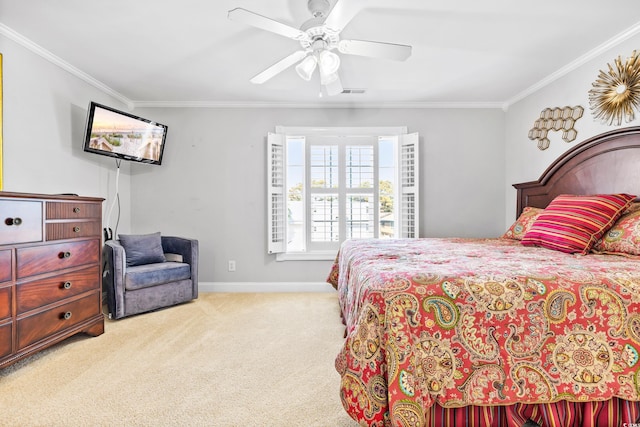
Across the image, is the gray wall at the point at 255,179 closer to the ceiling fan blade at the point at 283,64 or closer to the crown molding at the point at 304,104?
the crown molding at the point at 304,104

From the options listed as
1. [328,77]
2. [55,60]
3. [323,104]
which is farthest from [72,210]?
[323,104]

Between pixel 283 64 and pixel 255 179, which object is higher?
pixel 283 64

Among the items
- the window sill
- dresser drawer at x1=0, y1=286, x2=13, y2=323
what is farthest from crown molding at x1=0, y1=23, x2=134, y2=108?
the window sill

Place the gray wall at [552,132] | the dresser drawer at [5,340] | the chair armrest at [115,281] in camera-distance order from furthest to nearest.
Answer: the chair armrest at [115,281], the gray wall at [552,132], the dresser drawer at [5,340]

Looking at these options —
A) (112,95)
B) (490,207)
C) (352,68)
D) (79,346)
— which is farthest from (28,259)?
(490,207)

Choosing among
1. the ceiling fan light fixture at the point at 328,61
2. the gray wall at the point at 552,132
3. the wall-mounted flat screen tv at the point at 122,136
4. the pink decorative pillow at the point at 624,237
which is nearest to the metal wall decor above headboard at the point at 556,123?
the gray wall at the point at 552,132

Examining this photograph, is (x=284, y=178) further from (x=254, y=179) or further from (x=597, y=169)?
(x=597, y=169)

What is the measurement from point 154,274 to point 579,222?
3489mm

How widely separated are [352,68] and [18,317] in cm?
Result: 305

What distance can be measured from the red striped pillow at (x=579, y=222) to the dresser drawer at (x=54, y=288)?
3357 millimetres

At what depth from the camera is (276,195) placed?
3740mm

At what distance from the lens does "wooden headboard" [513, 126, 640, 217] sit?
2.22 meters

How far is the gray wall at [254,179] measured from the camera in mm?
3781

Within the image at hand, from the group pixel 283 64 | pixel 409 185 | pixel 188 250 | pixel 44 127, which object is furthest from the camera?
pixel 409 185
